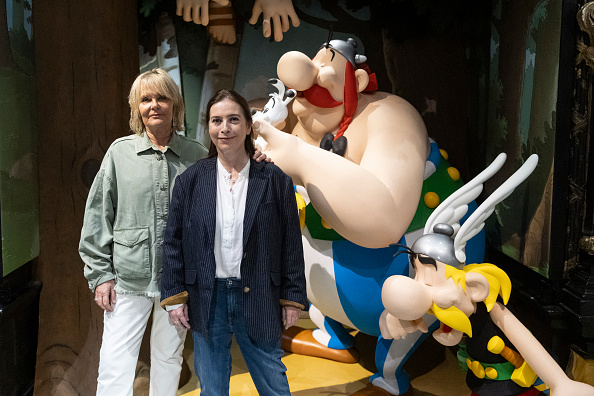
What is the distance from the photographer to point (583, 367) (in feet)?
7.09

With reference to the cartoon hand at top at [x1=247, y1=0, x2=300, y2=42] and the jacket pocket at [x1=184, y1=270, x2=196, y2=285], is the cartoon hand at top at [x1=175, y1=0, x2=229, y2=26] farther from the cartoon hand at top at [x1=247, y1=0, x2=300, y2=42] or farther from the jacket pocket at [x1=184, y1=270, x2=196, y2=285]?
the jacket pocket at [x1=184, y1=270, x2=196, y2=285]

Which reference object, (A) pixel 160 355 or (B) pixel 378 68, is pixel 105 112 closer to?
(A) pixel 160 355

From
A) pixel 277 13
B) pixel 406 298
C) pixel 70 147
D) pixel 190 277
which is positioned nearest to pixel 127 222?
pixel 190 277

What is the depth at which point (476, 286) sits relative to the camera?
1902 millimetres

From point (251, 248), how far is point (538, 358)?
42.0 inches

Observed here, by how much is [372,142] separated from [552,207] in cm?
80

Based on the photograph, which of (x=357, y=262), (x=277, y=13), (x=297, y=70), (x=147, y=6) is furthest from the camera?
(x=147, y=6)

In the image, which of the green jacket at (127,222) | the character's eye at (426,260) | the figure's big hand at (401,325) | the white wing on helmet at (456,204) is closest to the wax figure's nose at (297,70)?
the green jacket at (127,222)

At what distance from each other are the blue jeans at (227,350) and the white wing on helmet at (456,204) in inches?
29.3

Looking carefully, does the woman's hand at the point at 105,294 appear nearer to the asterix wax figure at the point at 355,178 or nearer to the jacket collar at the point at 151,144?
the jacket collar at the point at 151,144

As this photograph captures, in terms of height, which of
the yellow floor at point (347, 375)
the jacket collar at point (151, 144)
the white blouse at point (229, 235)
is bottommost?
the yellow floor at point (347, 375)

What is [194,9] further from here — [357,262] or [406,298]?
[406,298]

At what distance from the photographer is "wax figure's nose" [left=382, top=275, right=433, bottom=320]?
6.15ft

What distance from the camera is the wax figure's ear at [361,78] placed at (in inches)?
93.7
